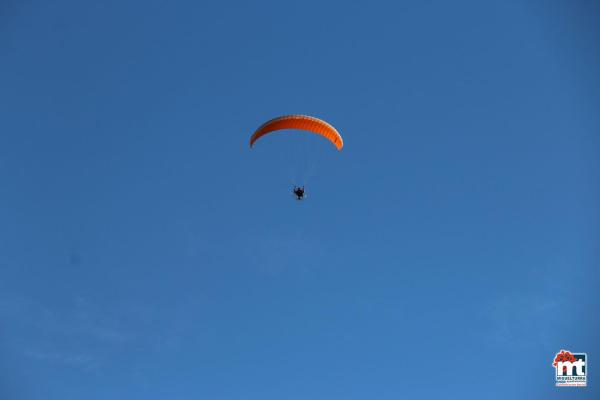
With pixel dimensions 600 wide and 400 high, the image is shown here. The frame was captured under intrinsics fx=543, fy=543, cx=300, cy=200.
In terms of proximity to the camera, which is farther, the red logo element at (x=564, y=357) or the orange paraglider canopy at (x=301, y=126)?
the red logo element at (x=564, y=357)

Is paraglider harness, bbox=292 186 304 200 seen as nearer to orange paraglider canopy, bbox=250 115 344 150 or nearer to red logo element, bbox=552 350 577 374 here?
orange paraglider canopy, bbox=250 115 344 150

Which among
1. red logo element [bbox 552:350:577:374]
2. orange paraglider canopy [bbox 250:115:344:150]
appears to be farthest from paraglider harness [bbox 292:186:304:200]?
red logo element [bbox 552:350:577:374]

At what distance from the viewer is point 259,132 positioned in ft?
137

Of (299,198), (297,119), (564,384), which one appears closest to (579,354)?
(564,384)

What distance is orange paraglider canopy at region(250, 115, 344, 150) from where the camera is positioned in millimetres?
40719

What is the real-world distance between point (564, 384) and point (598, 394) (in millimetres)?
48242

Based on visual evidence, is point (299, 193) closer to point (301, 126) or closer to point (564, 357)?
point (301, 126)

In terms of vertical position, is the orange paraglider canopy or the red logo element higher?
the orange paraglider canopy

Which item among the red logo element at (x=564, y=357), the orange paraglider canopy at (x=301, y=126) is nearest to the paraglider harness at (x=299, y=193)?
the orange paraglider canopy at (x=301, y=126)

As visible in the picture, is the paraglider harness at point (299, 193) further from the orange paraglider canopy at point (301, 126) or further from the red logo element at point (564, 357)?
the red logo element at point (564, 357)

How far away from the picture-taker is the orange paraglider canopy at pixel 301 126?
1603 inches

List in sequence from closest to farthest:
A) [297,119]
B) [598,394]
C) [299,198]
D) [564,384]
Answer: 1. [297,119]
2. [299,198]
3. [564,384]
4. [598,394]

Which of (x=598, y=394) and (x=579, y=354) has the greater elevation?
(x=598, y=394)

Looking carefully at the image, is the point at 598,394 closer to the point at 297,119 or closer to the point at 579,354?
the point at 579,354
